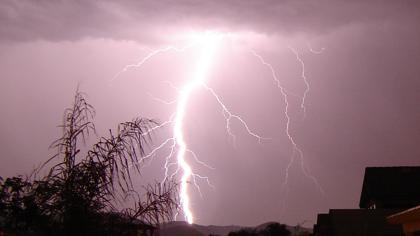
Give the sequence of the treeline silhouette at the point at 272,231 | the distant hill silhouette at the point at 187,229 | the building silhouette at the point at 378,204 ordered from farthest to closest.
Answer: the treeline silhouette at the point at 272,231
the building silhouette at the point at 378,204
the distant hill silhouette at the point at 187,229

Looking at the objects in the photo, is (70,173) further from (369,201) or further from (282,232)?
(282,232)

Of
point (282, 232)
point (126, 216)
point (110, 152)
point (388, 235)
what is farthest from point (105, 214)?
point (282, 232)

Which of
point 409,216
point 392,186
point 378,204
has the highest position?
point 392,186

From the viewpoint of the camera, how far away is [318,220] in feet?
88.9

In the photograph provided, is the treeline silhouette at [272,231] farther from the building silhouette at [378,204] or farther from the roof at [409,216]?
the roof at [409,216]

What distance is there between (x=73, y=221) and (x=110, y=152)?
0.74 m

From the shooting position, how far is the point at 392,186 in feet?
74.5

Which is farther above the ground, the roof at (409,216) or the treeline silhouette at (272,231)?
the treeline silhouette at (272,231)

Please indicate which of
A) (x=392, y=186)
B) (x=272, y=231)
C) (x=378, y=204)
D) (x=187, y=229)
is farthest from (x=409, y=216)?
(x=187, y=229)

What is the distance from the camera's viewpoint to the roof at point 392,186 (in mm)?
21875

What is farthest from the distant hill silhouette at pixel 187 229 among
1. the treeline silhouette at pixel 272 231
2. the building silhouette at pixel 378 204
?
the building silhouette at pixel 378 204

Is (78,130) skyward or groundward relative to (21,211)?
skyward

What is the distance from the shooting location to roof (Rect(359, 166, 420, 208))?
71.8ft

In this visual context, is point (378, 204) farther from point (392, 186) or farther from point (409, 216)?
point (409, 216)
